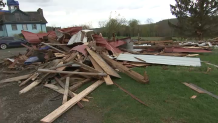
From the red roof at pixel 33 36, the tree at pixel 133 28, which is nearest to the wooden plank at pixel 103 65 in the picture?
the red roof at pixel 33 36

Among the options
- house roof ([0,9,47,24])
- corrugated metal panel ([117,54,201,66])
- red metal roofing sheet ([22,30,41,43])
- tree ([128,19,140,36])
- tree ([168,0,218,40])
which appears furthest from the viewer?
house roof ([0,9,47,24])

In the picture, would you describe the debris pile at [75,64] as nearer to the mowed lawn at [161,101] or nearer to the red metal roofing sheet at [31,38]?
the red metal roofing sheet at [31,38]

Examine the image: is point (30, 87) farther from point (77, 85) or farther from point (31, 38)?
point (31, 38)

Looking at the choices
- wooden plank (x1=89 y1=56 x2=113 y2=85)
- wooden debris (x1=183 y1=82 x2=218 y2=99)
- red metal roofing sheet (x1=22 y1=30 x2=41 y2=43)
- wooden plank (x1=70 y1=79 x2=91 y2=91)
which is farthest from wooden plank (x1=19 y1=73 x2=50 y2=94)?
red metal roofing sheet (x1=22 y1=30 x2=41 y2=43)

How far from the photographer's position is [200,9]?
16.2 m

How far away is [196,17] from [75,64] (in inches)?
700

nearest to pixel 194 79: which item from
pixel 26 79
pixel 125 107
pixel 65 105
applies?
pixel 125 107

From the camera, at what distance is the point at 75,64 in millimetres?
4602

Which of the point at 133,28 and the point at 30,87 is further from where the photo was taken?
the point at 133,28

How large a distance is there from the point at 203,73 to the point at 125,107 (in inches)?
121

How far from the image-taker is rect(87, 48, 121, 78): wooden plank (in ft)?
13.9

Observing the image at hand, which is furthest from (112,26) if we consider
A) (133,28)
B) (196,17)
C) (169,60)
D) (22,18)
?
(22,18)

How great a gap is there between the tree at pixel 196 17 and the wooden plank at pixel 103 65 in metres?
16.5

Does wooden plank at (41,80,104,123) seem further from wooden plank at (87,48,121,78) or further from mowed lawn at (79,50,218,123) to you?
wooden plank at (87,48,121,78)
